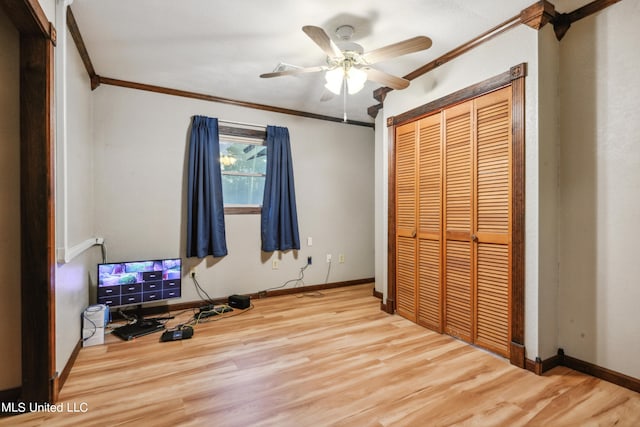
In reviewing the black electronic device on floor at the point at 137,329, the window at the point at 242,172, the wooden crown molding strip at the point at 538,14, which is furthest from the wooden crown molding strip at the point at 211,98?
the wooden crown molding strip at the point at 538,14

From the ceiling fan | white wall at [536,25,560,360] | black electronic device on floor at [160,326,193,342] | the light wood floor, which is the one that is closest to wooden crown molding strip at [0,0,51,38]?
the ceiling fan

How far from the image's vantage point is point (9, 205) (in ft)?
5.94

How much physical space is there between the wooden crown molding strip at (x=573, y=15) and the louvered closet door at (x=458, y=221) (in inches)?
28.3

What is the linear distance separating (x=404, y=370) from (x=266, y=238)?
2.38m

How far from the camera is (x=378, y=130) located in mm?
4180

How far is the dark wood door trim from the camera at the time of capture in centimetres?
174

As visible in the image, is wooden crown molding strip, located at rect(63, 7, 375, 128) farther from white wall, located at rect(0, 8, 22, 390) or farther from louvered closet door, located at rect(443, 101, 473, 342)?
louvered closet door, located at rect(443, 101, 473, 342)

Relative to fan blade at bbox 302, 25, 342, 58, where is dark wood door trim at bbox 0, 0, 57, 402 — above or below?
below

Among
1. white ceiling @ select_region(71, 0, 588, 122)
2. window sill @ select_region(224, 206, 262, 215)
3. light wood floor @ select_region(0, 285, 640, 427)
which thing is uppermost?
white ceiling @ select_region(71, 0, 588, 122)

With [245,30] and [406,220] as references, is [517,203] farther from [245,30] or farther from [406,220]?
[245,30]

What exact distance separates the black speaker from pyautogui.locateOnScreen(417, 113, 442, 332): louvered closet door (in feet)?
6.21

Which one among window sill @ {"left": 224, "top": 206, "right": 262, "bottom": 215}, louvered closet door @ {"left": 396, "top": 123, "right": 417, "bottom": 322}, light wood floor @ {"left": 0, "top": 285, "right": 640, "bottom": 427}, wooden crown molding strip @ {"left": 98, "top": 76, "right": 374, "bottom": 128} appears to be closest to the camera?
light wood floor @ {"left": 0, "top": 285, "right": 640, "bottom": 427}

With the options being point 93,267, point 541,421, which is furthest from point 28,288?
point 541,421

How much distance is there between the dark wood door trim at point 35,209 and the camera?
174cm
